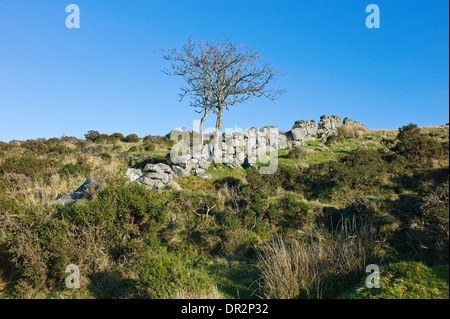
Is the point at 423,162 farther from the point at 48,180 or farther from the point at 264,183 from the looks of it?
the point at 48,180

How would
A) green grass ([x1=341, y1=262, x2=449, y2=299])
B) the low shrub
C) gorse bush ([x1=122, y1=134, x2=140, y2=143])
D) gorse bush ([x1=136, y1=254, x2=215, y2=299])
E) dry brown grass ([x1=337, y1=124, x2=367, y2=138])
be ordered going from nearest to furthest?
green grass ([x1=341, y1=262, x2=449, y2=299]) → gorse bush ([x1=136, y1=254, x2=215, y2=299]) → the low shrub → dry brown grass ([x1=337, y1=124, x2=367, y2=138]) → gorse bush ([x1=122, y1=134, x2=140, y2=143])

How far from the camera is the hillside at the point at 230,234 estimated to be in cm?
595

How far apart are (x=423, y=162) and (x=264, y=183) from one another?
366 inches

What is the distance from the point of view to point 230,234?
30.5 ft

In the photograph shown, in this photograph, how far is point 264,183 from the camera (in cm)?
1436

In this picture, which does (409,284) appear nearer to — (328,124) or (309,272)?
(309,272)

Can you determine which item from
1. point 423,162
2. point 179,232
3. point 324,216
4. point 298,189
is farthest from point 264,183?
point 423,162

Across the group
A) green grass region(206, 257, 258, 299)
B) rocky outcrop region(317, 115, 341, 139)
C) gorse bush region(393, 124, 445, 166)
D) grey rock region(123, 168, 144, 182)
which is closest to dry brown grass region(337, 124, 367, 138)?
rocky outcrop region(317, 115, 341, 139)

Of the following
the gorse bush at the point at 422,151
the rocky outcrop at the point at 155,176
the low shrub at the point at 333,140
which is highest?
the low shrub at the point at 333,140

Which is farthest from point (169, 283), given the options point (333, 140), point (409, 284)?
point (333, 140)

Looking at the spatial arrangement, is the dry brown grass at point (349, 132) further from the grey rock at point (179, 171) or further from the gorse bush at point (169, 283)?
the gorse bush at point (169, 283)

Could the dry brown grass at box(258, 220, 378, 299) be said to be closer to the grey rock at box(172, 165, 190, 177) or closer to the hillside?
the hillside

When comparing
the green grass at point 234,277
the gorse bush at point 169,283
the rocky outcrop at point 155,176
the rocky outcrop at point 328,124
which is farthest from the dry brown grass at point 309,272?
the rocky outcrop at point 328,124

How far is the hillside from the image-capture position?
234 inches
